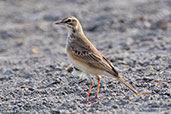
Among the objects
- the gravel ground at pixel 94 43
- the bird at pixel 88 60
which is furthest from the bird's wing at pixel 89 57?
the gravel ground at pixel 94 43

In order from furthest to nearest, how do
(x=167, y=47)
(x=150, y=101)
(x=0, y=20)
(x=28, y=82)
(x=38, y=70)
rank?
(x=0, y=20)
(x=167, y=47)
(x=38, y=70)
(x=28, y=82)
(x=150, y=101)

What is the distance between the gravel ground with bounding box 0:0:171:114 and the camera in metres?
7.94

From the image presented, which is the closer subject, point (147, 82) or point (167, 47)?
point (147, 82)

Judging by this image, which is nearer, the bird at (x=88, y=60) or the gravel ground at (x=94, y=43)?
the gravel ground at (x=94, y=43)

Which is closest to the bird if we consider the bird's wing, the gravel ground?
the bird's wing

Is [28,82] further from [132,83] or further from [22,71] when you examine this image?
[132,83]

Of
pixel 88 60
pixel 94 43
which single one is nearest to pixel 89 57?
pixel 88 60

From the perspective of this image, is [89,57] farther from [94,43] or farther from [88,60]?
[94,43]

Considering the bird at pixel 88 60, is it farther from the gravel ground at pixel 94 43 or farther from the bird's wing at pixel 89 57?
the gravel ground at pixel 94 43

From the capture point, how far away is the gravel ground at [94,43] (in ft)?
26.1

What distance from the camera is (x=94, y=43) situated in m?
14.5

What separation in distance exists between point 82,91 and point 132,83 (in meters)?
1.14

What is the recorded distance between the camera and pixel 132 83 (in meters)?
8.89

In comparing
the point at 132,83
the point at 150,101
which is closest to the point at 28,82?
the point at 132,83
